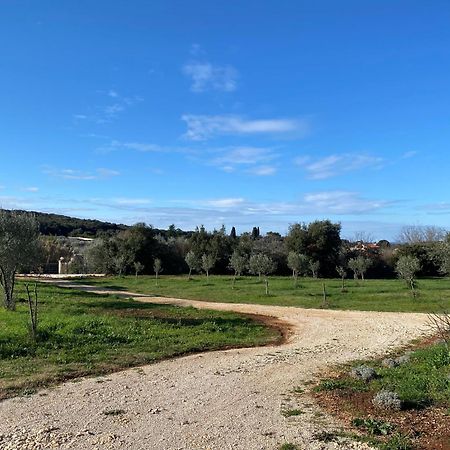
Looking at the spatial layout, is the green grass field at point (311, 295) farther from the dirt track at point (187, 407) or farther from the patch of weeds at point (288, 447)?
the patch of weeds at point (288, 447)

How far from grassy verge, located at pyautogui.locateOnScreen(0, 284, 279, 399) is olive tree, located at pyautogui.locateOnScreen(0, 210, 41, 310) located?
1.65 m

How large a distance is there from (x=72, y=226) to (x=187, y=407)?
12394cm

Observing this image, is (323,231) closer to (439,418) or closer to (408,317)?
(408,317)

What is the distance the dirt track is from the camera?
705 cm

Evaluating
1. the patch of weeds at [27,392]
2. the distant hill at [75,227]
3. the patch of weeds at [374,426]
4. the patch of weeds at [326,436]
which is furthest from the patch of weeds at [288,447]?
the distant hill at [75,227]

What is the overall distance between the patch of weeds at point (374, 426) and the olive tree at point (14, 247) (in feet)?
62.4

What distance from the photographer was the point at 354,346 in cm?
1577

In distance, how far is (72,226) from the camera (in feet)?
415

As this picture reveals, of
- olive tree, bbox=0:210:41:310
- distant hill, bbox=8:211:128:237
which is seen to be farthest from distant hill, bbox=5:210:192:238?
olive tree, bbox=0:210:41:310

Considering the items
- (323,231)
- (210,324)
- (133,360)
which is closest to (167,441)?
(133,360)

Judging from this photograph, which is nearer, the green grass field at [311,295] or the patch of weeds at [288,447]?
the patch of weeds at [288,447]

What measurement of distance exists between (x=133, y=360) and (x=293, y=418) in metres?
5.81

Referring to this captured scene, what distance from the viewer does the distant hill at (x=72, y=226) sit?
376 feet

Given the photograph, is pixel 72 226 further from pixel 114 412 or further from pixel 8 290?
pixel 114 412
